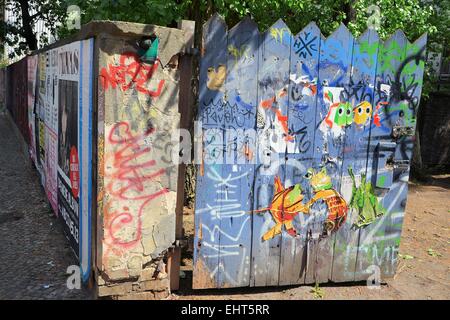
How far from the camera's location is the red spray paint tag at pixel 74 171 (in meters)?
3.86

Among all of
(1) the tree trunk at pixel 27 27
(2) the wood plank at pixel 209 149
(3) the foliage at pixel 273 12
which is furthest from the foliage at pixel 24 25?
(2) the wood plank at pixel 209 149

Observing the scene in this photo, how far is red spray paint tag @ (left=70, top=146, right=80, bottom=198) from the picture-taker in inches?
152

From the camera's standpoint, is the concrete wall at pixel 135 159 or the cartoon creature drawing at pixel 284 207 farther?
the cartoon creature drawing at pixel 284 207

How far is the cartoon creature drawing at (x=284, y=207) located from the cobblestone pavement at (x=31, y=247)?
1582 millimetres

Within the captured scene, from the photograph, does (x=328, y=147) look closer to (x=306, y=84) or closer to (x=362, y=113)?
(x=362, y=113)

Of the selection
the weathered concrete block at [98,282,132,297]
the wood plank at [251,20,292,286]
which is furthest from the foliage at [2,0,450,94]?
the weathered concrete block at [98,282,132,297]

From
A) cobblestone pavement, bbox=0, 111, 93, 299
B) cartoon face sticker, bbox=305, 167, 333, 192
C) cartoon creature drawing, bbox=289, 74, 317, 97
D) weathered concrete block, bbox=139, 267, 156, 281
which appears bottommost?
cobblestone pavement, bbox=0, 111, 93, 299

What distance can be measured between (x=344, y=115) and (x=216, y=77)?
3.75 ft

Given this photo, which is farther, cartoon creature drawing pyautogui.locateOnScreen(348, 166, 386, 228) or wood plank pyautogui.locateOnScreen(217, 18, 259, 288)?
cartoon creature drawing pyautogui.locateOnScreen(348, 166, 386, 228)

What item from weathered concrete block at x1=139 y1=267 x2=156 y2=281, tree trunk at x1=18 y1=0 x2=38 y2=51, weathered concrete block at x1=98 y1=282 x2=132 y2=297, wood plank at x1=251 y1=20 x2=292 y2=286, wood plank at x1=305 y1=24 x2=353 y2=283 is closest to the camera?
weathered concrete block at x1=98 y1=282 x2=132 y2=297

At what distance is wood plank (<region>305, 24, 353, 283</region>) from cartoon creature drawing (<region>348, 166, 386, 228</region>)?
12 cm

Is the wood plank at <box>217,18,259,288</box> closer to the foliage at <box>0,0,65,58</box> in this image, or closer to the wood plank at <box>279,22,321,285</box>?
the wood plank at <box>279,22,321,285</box>

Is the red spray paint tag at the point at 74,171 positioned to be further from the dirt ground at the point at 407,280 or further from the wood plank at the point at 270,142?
the wood plank at the point at 270,142

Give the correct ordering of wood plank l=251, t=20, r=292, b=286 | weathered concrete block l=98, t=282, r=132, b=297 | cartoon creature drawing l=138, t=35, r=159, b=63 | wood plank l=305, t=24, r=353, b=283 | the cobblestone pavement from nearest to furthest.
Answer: cartoon creature drawing l=138, t=35, r=159, b=63 < weathered concrete block l=98, t=282, r=132, b=297 < wood plank l=251, t=20, r=292, b=286 < wood plank l=305, t=24, r=353, b=283 < the cobblestone pavement
